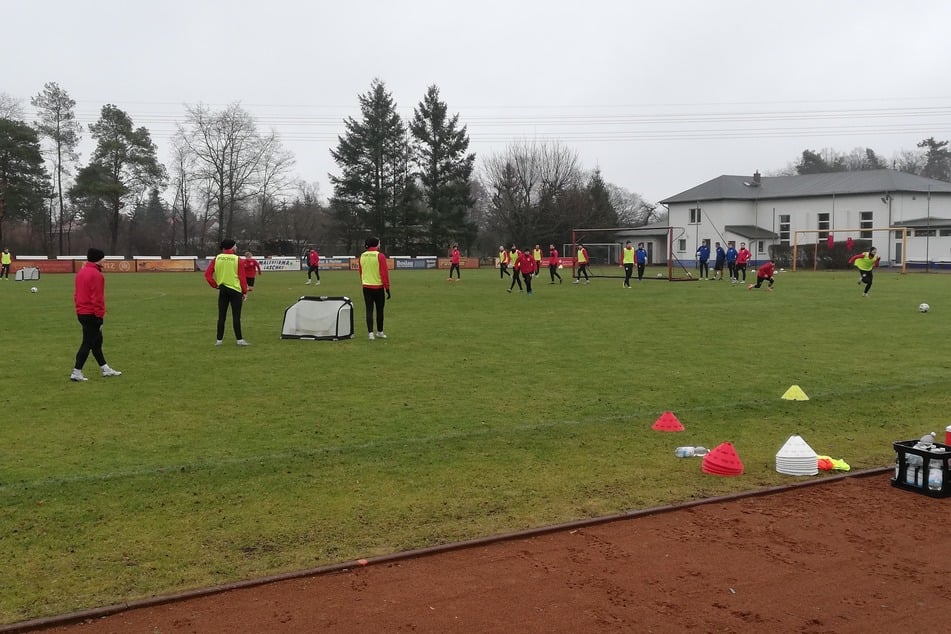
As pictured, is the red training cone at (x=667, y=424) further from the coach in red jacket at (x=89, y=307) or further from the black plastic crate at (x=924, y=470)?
the coach in red jacket at (x=89, y=307)

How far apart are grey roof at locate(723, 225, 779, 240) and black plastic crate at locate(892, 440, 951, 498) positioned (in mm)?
62272

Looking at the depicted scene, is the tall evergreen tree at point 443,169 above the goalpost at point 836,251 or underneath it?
above

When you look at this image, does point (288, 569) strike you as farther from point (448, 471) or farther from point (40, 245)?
point (40, 245)

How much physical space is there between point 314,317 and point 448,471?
9070mm

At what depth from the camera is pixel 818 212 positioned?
6425 centimetres

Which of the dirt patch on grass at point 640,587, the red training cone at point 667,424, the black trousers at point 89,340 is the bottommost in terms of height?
the dirt patch on grass at point 640,587

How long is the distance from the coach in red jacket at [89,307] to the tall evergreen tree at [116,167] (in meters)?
59.7

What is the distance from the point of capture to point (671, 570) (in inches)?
173

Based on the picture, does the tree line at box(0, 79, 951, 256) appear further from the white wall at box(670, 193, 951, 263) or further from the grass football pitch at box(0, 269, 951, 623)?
the grass football pitch at box(0, 269, 951, 623)

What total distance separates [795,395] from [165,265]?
2171 inches

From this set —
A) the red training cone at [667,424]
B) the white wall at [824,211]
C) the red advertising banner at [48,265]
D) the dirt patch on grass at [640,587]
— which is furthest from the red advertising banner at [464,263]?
the dirt patch on grass at [640,587]

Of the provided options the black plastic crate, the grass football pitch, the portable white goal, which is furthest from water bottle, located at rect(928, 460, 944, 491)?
the portable white goal

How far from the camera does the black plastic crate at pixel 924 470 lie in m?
5.63

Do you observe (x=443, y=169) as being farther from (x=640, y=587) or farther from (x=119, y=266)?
(x=640, y=587)
